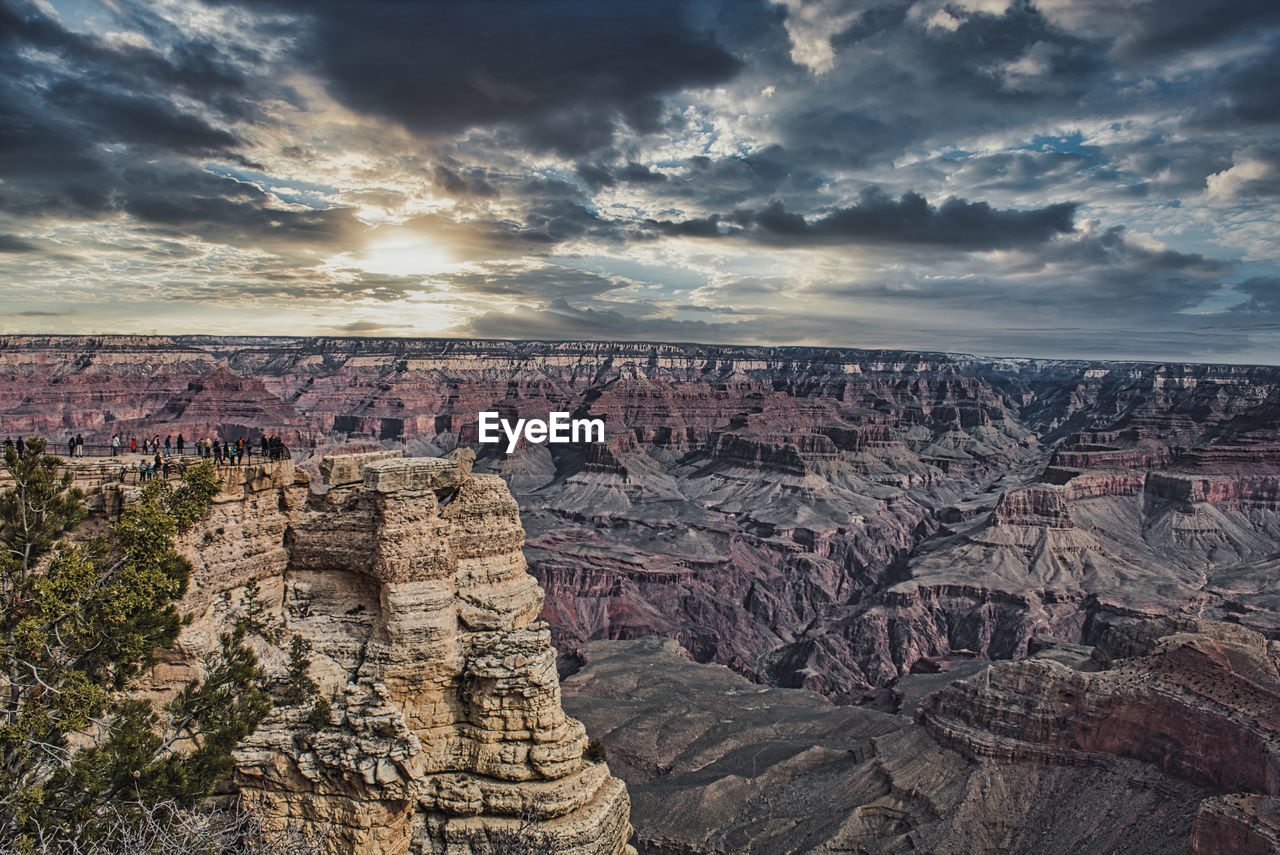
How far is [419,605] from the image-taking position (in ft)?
61.5

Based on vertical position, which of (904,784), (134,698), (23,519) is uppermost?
(23,519)

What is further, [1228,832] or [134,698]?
[1228,832]

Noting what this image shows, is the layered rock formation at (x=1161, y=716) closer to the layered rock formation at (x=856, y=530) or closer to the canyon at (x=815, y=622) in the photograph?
the canyon at (x=815, y=622)

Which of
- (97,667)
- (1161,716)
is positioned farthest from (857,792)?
(97,667)

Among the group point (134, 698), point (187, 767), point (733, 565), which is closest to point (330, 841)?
point (187, 767)

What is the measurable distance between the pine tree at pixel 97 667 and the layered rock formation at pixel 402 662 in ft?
2.56

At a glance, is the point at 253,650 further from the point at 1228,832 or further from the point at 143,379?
the point at 143,379

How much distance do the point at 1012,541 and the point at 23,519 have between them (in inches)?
4784

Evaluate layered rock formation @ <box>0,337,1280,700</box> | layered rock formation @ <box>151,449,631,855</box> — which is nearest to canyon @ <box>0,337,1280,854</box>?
layered rock formation @ <box>151,449,631,855</box>

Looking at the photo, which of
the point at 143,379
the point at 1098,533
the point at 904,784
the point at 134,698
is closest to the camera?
the point at 134,698

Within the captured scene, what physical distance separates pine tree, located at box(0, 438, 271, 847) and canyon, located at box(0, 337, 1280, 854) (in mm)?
1308

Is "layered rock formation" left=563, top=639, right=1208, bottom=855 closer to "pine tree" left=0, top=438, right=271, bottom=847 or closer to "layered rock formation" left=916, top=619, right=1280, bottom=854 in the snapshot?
"layered rock formation" left=916, top=619, right=1280, bottom=854

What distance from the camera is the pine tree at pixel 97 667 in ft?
51.2

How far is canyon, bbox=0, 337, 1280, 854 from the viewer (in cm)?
1911
